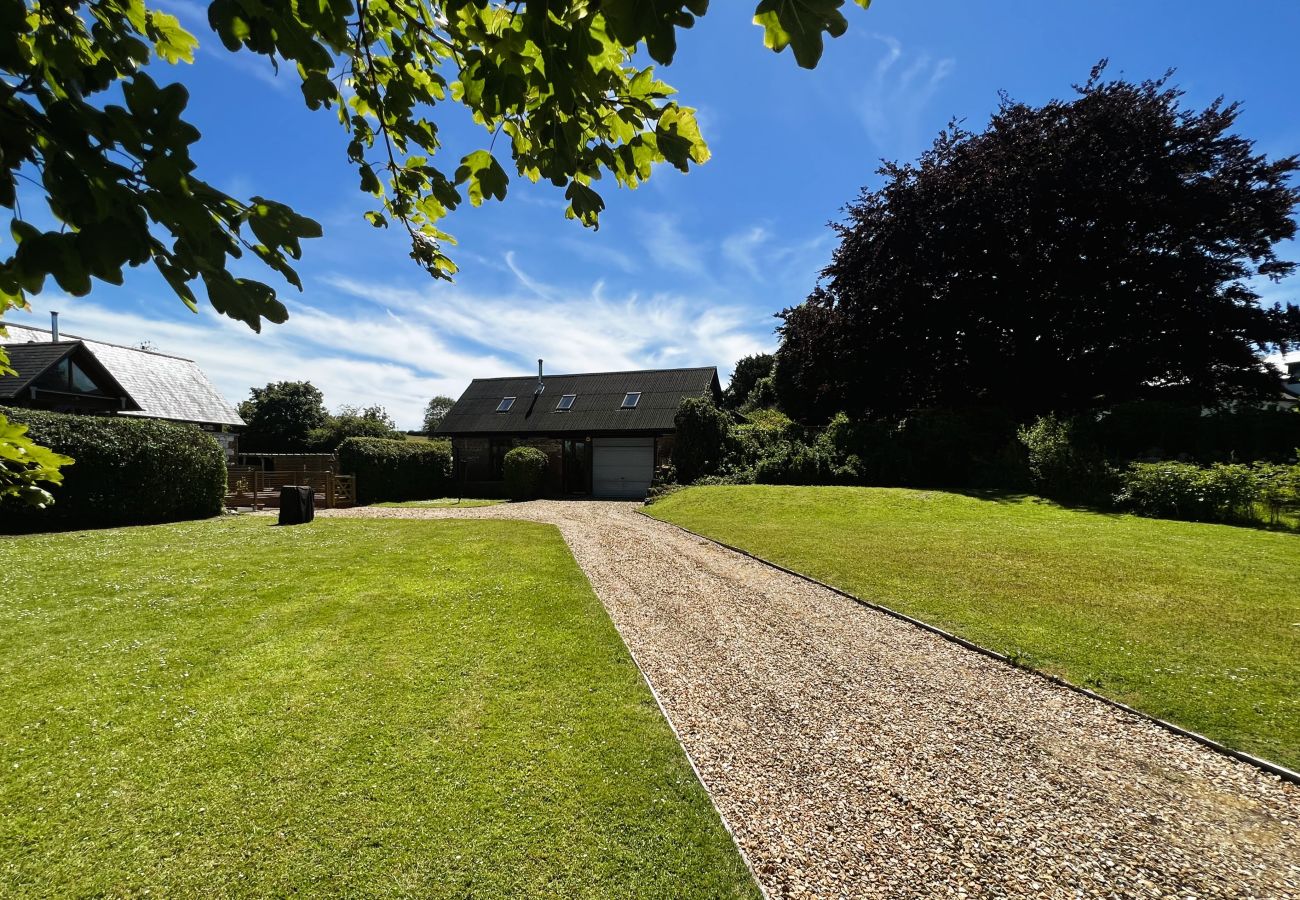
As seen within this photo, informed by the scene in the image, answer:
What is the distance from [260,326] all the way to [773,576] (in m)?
7.56

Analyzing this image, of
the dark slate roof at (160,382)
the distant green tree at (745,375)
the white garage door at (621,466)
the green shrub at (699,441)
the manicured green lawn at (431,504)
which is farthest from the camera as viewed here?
the distant green tree at (745,375)

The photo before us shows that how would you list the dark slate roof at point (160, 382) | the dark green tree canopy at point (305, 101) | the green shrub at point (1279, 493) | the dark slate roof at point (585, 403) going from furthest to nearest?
the dark slate roof at point (585, 403), the dark slate roof at point (160, 382), the green shrub at point (1279, 493), the dark green tree canopy at point (305, 101)

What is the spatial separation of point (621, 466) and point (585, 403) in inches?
160

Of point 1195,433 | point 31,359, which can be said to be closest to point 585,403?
point 31,359

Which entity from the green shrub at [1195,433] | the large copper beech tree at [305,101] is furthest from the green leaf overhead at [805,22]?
the green shrub at [1195,433]

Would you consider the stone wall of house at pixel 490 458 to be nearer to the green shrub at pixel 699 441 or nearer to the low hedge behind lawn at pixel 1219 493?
the green shrub at pixel 699 441

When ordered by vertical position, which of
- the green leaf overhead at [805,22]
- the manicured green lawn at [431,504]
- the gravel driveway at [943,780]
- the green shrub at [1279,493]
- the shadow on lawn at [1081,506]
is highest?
the green leaf overhead at [805,22]

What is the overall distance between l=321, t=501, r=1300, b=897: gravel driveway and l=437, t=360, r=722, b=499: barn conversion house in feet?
59.5

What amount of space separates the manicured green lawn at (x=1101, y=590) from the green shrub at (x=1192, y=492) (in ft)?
3.39

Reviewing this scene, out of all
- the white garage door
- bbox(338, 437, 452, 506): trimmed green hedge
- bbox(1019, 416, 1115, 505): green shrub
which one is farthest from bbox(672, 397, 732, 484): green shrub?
bbox(338, 437, 452, 506): trimmed green hedge

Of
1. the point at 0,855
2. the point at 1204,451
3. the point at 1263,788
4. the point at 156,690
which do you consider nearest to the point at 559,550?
the point at 156,690

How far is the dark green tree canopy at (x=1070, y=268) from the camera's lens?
18656 millimetres

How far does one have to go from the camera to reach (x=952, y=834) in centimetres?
272

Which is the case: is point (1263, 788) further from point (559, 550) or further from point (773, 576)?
point (559, 550)
